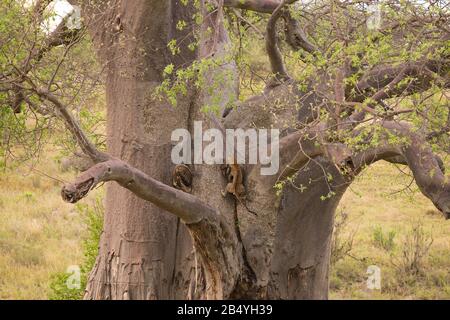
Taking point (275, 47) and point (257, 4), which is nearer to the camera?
point (275, 47)

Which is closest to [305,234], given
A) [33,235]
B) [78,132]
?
[78,132]

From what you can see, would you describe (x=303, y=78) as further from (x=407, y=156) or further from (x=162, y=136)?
(x=162, y=136)

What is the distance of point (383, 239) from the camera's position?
13102 millimetres

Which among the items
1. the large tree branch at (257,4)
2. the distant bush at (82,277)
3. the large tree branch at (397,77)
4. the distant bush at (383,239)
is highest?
the large tree branch at (257,4)

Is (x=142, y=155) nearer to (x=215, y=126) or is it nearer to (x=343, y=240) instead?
(x=215, y=126)

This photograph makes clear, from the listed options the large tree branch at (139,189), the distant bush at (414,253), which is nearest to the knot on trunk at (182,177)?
the large tree branch at (139,189)

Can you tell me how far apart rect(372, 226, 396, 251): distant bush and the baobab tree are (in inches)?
209

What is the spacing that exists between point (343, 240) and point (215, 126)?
21.3 feet

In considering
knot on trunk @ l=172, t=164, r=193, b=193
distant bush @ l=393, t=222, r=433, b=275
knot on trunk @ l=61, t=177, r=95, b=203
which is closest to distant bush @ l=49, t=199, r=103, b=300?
knot on trunk @ l=172, t=164, r=193, b=193

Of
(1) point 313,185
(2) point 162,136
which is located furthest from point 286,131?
(2) point 162,136

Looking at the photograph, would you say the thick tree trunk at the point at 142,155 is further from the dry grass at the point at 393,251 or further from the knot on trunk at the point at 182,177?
the dry grass at the point at 393,251

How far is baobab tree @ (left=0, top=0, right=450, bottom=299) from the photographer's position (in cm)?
654

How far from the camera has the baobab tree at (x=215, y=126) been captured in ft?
21.5

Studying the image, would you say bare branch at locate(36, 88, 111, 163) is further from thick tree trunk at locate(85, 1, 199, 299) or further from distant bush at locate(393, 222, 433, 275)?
distant bush at locate(393, 222, 433, 275)
